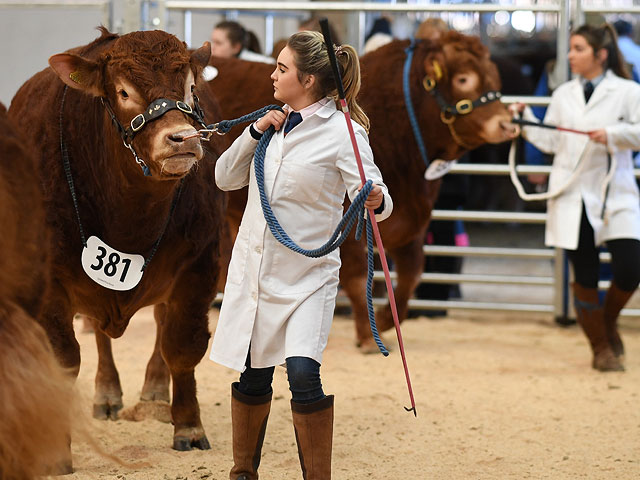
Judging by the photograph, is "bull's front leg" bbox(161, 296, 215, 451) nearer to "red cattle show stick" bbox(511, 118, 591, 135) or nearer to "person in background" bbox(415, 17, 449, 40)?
"red cattle show stick" bbox(511, 118, 591, 135)

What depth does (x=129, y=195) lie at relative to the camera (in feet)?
10.9

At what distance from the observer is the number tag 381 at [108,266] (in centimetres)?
335

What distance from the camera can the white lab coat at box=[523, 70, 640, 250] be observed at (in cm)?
507

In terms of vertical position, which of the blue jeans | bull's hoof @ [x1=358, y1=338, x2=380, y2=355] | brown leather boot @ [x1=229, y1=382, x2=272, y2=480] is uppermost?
the blue jeans

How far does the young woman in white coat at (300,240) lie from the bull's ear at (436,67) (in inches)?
97.8

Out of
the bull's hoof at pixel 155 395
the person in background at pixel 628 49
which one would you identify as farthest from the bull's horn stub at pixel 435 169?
the bull's hoof at pixel 155 395

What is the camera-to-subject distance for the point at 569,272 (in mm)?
6594

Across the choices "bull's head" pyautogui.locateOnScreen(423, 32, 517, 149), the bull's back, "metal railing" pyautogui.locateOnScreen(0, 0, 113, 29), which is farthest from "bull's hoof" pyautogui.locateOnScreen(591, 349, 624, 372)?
"metal railing" pyautogui.locateOnScreen(0, 0, 113, 29)

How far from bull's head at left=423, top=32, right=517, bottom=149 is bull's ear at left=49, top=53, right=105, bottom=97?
2668 millimetres

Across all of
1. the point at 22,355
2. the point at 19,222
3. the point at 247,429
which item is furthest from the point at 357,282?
the point at 22,355

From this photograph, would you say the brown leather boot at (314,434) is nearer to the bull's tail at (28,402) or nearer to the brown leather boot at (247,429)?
the brown leather boot at (247,429)

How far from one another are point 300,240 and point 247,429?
2.13 ft

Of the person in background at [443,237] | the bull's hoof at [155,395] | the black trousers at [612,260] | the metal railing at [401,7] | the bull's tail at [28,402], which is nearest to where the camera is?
the bull's tail at [28,402]

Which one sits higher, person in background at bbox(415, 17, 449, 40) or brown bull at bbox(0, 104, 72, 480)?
person in background at bbox(415, 17, 449, 40)
